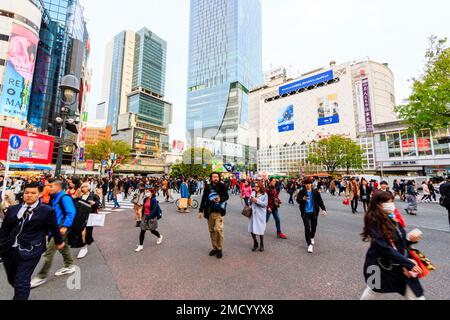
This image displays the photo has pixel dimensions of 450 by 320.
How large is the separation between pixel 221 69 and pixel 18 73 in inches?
2909

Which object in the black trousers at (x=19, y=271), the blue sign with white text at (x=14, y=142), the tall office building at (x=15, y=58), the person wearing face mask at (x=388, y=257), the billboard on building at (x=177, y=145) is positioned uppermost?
the tall office building at (x=15, y=58)

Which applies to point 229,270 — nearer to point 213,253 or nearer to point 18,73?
point 213,253

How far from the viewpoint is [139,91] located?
103 meters

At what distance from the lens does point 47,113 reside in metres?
42.9

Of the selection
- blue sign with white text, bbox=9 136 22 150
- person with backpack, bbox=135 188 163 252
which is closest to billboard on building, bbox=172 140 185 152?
blue sign with white text, bbox=9 136 22 150

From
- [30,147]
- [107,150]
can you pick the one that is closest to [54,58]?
[30,147]

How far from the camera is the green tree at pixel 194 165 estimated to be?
44562mm

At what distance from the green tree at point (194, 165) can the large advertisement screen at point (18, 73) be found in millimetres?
27774

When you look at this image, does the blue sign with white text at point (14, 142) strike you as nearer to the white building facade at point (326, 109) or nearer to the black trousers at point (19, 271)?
the black trousers at point (19, 271)

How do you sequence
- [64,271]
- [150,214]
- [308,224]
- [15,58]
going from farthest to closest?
[15,58] → [150,214] → [308,224] → [64,271]

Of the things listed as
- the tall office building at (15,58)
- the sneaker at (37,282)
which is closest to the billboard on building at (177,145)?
the tall office building at (15,58)

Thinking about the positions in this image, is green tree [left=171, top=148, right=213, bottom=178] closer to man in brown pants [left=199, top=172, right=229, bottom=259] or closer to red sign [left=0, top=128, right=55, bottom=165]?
red sign [left=0, top=128, right=55, bottom=165]
